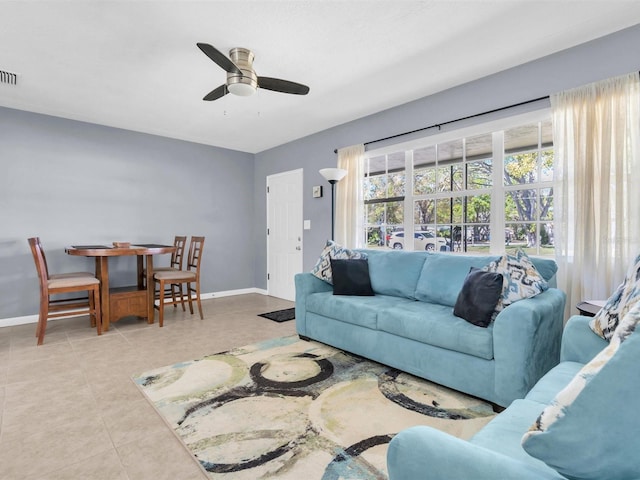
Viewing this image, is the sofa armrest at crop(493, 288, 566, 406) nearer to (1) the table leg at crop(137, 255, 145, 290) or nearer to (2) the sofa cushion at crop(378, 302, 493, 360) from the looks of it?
(2) the sofa cushion at crop(378, 302, 493, 360)

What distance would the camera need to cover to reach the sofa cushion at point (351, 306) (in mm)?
2793

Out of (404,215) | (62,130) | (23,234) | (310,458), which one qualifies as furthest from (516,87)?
(23,234)

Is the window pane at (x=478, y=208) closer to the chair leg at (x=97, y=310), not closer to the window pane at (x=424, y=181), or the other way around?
the window pane at (x=424, y=181)

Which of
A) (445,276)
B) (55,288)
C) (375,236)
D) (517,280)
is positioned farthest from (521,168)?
(55,288)

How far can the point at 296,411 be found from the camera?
2.09 metres

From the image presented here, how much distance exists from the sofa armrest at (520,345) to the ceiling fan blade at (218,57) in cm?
247

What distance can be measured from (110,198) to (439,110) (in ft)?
14.3

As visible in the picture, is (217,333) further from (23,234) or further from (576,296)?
(576,296)

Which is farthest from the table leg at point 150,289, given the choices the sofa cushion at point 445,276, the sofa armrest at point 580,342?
the sofa armrest at point 580,342

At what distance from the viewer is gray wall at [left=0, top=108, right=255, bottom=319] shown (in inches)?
161

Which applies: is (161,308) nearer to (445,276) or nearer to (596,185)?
(445,276)

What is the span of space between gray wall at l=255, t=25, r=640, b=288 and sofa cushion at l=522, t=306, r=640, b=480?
292 centimetres

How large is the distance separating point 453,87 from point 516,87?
61 cm

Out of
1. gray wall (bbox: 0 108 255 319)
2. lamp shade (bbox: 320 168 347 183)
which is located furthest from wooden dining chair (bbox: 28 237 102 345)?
lamp shade (bbox: 320 168 347 183)
